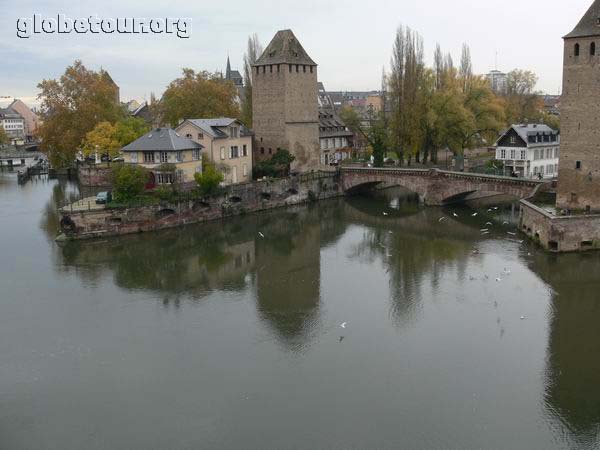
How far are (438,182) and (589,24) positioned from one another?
46.4ft

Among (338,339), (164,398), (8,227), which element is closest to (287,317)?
(338,339)

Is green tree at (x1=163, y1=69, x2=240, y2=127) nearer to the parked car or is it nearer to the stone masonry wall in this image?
the parked car

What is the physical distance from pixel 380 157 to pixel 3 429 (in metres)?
38.1

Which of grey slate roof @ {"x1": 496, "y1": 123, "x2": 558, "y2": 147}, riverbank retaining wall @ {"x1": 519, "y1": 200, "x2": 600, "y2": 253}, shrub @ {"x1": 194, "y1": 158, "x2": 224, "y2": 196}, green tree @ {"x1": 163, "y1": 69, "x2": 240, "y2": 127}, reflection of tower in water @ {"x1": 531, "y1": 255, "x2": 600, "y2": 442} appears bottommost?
reflection of tower in water @ {"x1": 531, "y1": 255, "x2": 600, "y2": 442}

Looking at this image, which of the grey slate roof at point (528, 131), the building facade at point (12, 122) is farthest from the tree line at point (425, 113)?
the building facade at point (12, 122)

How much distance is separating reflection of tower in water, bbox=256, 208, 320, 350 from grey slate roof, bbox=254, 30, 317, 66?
12.7 metres

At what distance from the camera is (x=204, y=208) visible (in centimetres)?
3850

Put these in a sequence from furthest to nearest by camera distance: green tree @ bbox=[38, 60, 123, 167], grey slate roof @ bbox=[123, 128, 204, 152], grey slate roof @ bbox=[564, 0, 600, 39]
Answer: green tree @ bbox=[38, 60, 123, 167] < grey slate roof @ bbox=[123, 128, 204, 152] < grey slate roof @ bbox=[564, 0, 600, 39]

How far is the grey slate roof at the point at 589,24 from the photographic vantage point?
30.4 m

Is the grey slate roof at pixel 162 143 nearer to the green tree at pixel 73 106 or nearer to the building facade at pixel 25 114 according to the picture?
the green tree at pixel 73 106

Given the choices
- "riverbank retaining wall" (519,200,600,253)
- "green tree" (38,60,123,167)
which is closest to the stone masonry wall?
"riverbank retaining wall" (519,200,600,253)

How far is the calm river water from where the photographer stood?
587 inches

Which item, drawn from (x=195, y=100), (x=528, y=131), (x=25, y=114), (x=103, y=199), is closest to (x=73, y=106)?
(x=195, y=100)

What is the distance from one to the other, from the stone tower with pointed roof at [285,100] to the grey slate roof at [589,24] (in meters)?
20.7
